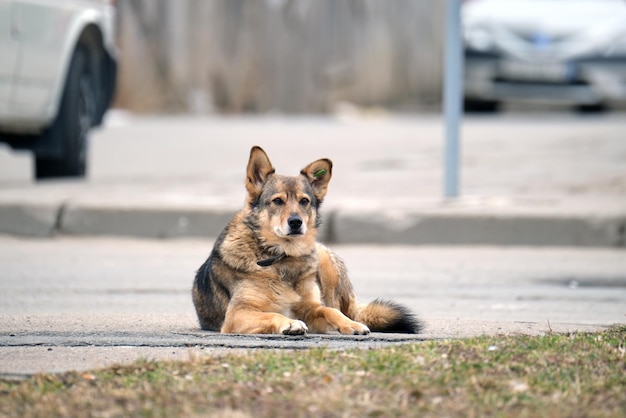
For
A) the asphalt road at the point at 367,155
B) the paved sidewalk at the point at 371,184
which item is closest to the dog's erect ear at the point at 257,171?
the paved sidewalk at the point at 371,184

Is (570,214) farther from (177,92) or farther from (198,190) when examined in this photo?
(177,92)

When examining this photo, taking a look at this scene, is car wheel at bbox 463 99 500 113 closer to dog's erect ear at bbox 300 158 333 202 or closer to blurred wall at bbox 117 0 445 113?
blurred wall at bbox 117 0 445 113

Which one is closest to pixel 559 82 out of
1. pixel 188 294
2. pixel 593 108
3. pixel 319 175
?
pixel 593 108

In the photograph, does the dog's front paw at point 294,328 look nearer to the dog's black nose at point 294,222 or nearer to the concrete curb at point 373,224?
the dog's black nose at point 294,222

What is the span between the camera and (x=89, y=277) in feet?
25.7

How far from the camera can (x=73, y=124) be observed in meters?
10.8

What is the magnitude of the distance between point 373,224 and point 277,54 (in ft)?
27.8

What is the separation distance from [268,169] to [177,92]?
38.5 ft

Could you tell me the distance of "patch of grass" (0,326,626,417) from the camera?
155 inches

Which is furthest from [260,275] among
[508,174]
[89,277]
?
[508,174]

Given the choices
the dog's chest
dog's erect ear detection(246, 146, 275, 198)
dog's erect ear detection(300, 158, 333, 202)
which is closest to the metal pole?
dog's erect ear detection(300, 158, 333, 202)

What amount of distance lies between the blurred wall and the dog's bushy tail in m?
11.8

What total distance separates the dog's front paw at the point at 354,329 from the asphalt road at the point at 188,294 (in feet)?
0.41

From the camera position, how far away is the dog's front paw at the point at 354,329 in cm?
538
